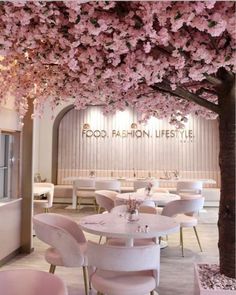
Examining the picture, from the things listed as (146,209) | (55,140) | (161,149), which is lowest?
(146,209)

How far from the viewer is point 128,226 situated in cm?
321

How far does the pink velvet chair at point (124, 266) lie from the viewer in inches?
97.0

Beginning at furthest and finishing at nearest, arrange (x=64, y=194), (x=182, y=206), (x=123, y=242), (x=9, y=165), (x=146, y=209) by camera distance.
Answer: (x=64, y=194)
(x=9, y=165)
(x=182, y=206)
(x=146, y=209)
(x=123, y=242)

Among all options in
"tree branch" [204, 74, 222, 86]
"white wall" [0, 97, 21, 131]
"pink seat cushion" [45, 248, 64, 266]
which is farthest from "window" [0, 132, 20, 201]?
"tree branch" [204, 74, 222, 86]

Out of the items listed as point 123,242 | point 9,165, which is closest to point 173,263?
point 123,242

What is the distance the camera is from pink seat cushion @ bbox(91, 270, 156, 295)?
2.58m

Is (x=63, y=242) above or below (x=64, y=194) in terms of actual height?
above

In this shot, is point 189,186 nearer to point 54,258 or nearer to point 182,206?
point 182,206

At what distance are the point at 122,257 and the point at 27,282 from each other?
77 centimetres

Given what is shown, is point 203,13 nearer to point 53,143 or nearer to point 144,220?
point 144,220

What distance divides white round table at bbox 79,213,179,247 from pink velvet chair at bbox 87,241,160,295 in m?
0.33

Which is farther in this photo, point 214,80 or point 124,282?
point 124,282

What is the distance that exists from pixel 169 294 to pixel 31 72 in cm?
274

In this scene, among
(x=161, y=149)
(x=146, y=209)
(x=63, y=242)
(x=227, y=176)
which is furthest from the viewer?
(x=161, y=149)
